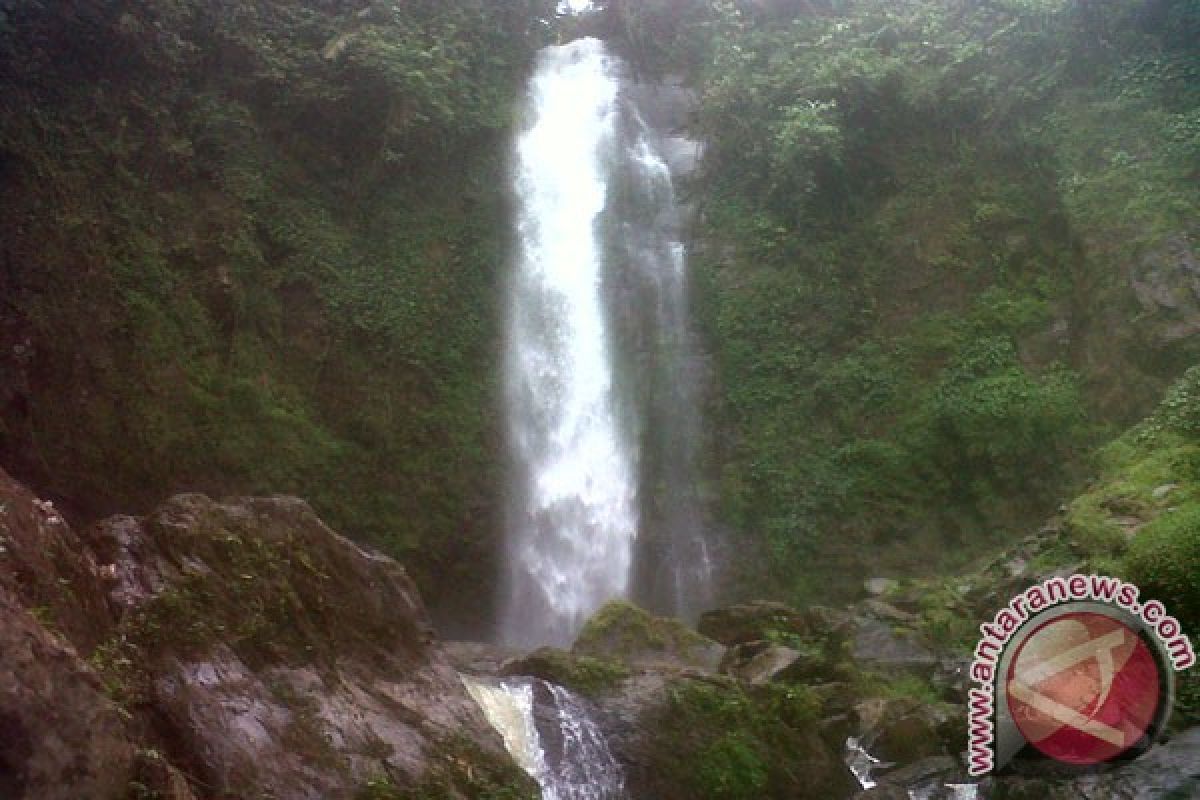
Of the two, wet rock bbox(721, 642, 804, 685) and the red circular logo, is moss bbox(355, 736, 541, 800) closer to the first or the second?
wet rock bbox(721, 642, 804, 685)

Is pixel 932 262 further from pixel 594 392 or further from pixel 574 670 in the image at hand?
pixel 574 670

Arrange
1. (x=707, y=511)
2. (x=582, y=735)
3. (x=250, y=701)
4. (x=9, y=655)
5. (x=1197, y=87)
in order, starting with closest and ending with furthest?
1. (x=9, y=655)
2. (x=250, y=701)
3. (x=582, y=735)
4. (x=1197, y=87)
5. (x=707, y=511)

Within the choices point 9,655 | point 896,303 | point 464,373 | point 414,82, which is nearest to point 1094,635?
point 9,655

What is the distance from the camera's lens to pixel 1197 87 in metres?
15.2

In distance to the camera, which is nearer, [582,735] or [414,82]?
[582,735]

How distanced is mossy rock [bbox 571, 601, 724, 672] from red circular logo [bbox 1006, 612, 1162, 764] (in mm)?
4149

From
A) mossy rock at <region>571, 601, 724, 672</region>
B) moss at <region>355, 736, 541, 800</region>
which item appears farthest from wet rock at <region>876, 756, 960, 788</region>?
moss at <region>355, 736, 541, 800</region>

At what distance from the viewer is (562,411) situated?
17.0 meters

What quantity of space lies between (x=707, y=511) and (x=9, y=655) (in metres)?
12.5

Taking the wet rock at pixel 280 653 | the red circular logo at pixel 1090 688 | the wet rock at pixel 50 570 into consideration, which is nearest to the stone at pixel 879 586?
the red circular logo at pixel 1090 688

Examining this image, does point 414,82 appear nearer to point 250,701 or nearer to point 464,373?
point 464,373

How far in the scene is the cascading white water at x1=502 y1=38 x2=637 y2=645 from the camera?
51.5 feet

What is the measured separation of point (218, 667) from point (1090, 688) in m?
6.55

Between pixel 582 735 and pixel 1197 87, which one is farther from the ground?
pixel 1197 87
